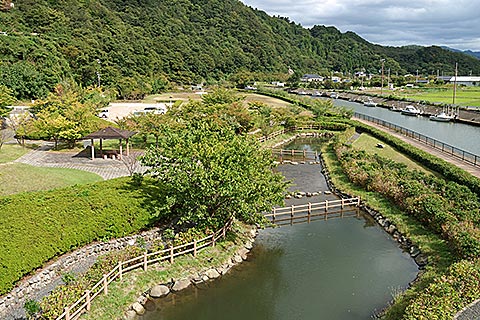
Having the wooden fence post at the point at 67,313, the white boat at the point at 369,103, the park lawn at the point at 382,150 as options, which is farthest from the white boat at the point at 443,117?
the wooden fence post at the point at 67,313

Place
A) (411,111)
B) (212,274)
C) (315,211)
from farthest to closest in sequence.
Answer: (411,111), (315,211), (212,274)

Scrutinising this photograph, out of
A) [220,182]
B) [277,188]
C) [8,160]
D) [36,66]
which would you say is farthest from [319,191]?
[36,66]

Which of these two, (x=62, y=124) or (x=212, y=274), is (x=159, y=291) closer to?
(x=212, y=274)

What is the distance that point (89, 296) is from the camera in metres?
13.0

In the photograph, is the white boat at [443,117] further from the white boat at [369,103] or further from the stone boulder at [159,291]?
the stone boulder at [159,291]

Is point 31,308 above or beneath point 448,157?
above

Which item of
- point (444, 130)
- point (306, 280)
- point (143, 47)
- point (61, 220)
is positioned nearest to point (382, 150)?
point (444, 130)

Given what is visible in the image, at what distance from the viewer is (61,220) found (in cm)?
1541

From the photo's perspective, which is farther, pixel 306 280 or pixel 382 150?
pixel 382 150

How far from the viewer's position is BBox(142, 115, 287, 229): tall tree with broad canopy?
55.6 feet

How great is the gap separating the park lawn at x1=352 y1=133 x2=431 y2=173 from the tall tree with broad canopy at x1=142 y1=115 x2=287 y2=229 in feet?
49.1

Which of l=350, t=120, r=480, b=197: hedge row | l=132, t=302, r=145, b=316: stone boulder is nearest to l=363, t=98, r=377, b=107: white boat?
l=350, t=120, r=480, b=197: hedge row

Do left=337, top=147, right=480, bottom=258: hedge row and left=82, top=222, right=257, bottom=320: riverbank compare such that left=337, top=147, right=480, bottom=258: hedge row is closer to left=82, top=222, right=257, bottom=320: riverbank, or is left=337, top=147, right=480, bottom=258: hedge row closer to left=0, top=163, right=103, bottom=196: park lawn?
left=82, top=222, right=257, bottom=320: riverbank

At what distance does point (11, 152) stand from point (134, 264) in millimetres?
19276
